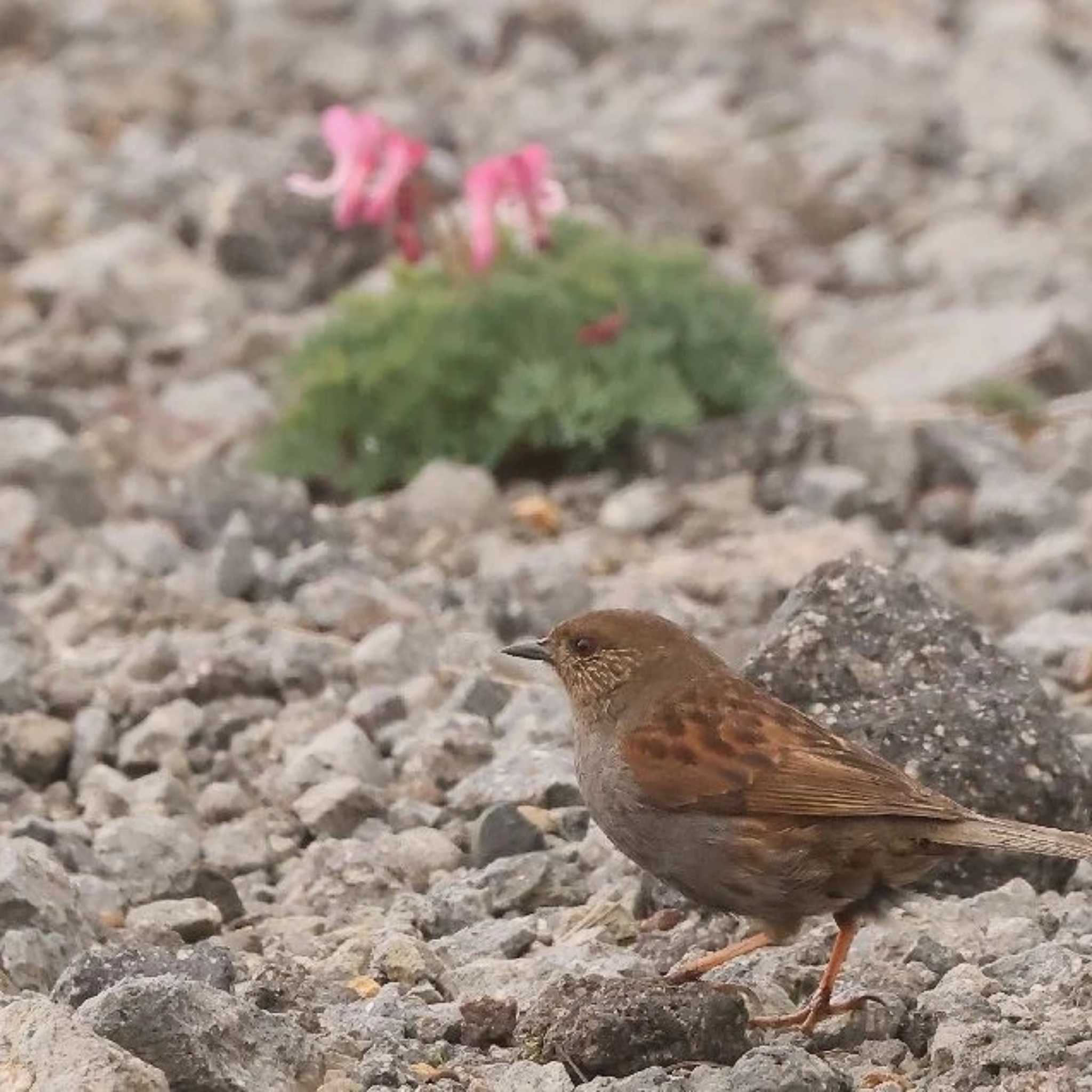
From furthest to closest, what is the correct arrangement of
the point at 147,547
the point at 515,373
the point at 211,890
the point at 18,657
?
1. the point at 515,373
2. the point at 147,547
3. the point at 18,657
4. the point at 211,890

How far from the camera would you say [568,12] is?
669 inches

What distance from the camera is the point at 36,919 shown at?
5879 mm

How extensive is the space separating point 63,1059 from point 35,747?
9.31 feet

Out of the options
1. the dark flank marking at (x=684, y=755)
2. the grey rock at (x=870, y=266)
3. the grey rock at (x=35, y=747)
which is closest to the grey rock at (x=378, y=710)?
the grey rock at (x=35, y=747)

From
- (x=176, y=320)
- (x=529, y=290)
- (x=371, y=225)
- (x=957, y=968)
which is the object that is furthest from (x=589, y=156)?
(x=957, y=968)

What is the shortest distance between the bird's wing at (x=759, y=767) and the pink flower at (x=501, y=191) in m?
4.49

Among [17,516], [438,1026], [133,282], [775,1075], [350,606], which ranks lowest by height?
[133,282]

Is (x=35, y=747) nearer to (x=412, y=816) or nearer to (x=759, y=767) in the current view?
(x=412, y=816)

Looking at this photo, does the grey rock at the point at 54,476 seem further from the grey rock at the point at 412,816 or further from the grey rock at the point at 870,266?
the grey rock at the point at 870,266

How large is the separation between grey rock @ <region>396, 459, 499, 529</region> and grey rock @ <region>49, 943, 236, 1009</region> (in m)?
4.05

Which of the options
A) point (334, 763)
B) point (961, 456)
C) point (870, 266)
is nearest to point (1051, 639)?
point (961, 456)

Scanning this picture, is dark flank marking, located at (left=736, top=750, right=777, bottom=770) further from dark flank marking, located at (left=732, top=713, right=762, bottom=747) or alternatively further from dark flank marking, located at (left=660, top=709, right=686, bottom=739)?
dark flank marking, located at (left=660, top=709, right=686, bottom=739)

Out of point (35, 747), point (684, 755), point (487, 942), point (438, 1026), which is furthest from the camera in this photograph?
point (35, 747)

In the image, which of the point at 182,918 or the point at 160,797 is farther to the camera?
the point at 160,797
